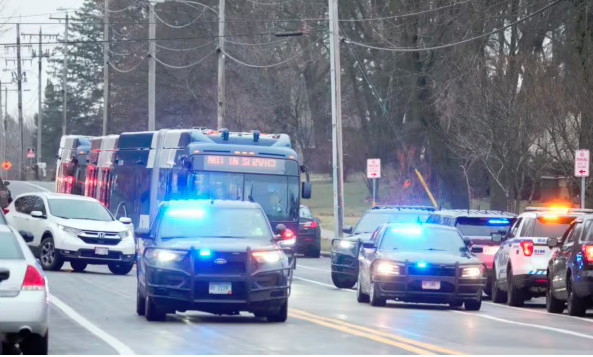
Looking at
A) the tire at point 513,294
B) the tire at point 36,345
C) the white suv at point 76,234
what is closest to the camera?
the tire at point 36,345

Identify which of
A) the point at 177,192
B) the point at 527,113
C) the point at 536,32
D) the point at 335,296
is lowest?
the point at 335,296

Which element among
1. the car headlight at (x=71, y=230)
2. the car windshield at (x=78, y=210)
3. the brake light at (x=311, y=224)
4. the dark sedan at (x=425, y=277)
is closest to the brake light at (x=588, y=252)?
the dark sedan at (x=425, y=277)

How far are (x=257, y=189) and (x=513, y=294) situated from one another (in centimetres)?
762

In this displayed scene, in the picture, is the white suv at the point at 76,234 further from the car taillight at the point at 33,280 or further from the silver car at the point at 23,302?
the car taillight at the point at 33,280

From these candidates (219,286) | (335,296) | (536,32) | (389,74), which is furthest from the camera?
(389,74)

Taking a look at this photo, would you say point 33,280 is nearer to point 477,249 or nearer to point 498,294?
point 477,249

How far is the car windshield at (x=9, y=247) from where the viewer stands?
43.2 ft

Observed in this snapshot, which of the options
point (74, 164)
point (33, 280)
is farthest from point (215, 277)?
point (74, 164)

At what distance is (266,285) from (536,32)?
30073 millimetres

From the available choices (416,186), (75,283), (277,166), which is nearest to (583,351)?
(75,283)

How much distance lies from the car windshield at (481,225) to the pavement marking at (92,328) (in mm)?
8954

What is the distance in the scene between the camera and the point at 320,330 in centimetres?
1711

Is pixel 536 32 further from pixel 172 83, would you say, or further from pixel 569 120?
pixel 172 83

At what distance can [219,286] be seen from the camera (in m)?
17.8
